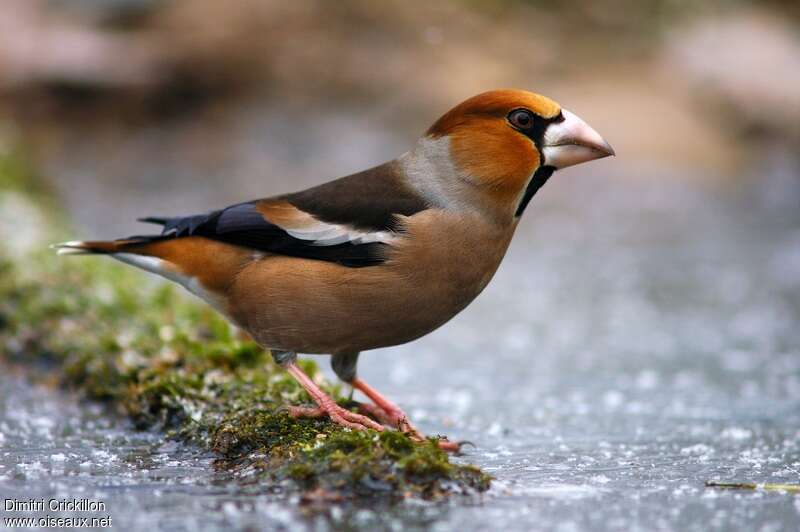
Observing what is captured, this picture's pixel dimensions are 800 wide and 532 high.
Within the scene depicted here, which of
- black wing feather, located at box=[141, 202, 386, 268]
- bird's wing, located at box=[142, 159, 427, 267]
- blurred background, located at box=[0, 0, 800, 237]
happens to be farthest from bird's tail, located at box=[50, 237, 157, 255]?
blurred background, located at box=[0, 0, 800, 237]

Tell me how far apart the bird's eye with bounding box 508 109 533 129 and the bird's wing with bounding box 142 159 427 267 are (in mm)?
556

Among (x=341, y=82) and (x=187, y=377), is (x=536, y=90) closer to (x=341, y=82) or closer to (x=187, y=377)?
(x=341, y=82)

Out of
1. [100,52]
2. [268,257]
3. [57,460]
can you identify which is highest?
[100,52]

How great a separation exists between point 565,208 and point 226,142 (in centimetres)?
521

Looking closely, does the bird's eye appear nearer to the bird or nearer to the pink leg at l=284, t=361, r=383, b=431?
the bird

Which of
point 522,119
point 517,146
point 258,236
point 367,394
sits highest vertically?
point 522,119

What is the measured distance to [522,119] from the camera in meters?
5.07

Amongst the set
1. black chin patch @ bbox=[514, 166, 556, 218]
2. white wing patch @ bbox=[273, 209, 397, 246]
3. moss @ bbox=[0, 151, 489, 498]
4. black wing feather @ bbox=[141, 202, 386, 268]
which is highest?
black chin patch @ bbox=[514, 166, 556, 218]

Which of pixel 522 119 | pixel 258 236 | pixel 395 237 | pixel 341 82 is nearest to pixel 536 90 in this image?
pixel 341 82

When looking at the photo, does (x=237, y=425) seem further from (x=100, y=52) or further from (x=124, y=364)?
(x=100, y=52)

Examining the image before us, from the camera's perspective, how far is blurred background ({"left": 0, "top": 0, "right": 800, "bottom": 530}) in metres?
8.88

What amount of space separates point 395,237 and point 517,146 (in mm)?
699

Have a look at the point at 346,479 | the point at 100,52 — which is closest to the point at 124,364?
the point at 346,479

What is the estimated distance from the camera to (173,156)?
1653cm
